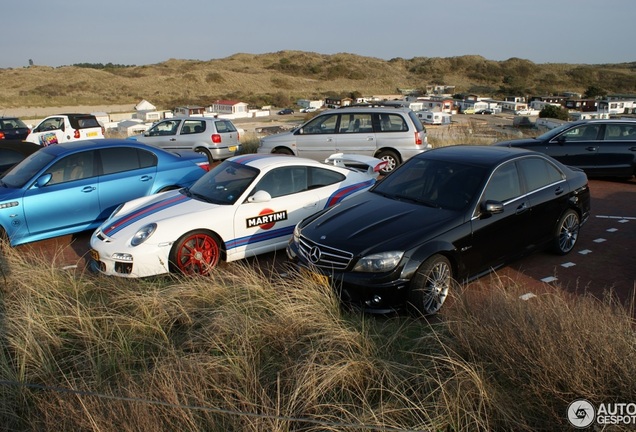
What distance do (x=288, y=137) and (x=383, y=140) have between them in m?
2.37

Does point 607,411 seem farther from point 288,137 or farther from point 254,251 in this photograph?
point 288,137

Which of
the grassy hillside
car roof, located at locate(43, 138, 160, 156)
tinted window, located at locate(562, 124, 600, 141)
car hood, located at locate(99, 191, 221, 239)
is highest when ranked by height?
the grassy hillside

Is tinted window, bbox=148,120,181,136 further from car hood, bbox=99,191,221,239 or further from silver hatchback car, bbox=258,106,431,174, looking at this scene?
car hood, bbox=99,191,221,239

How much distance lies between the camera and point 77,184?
7.71 meters

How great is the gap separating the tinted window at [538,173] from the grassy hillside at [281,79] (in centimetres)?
7237

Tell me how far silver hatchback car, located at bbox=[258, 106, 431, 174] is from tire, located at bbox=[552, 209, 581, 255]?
17.1 feet

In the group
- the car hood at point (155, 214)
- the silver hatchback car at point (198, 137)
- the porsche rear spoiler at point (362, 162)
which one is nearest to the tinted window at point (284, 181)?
the car hood at point (155, 214)

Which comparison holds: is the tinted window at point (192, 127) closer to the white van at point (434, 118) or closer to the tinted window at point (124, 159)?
the tinted window at point (124, 159)

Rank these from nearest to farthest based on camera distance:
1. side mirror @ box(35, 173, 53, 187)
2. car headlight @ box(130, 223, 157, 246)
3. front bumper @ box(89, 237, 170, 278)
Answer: front bumper @ box(89, 237, 170, 278) < car headlight @ box(130, 223, 157, 246) < side mirror @ box(35, 173, 53, 187)

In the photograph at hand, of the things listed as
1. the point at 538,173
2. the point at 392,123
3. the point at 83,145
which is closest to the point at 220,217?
the point at 83,145

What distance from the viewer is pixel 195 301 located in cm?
498

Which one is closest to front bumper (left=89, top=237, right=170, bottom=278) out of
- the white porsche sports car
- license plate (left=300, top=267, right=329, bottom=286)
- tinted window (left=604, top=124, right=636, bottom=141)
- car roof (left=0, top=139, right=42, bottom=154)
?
the white porsche sports car

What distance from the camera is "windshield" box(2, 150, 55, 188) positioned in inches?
296

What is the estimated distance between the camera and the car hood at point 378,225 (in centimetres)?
498
